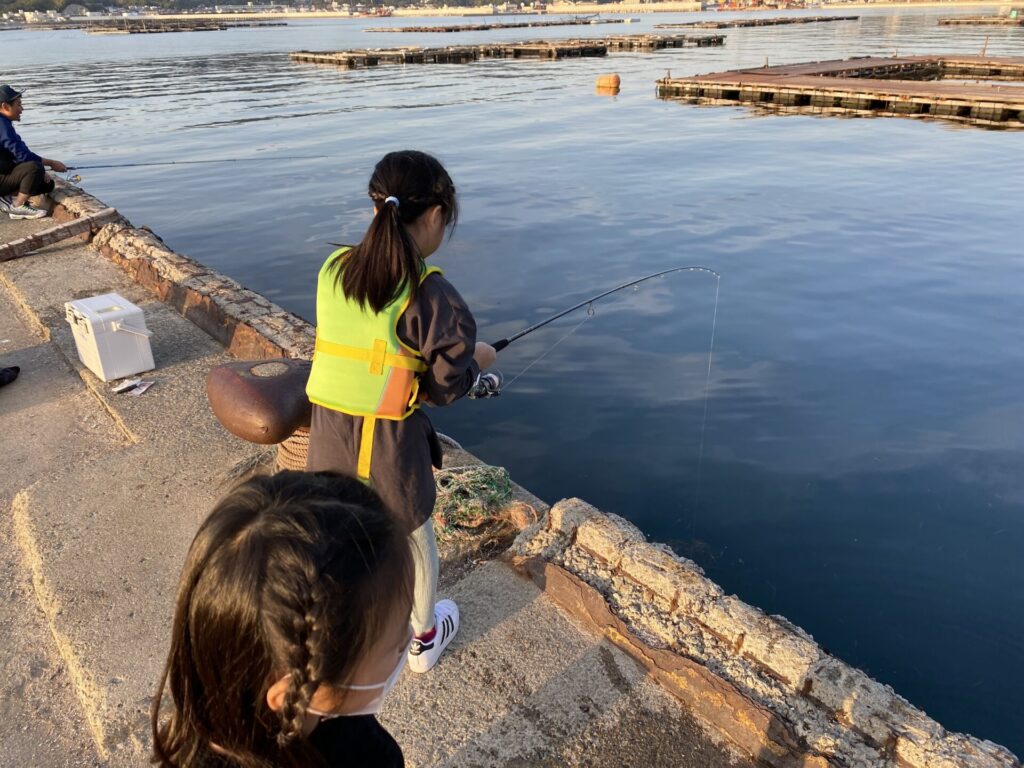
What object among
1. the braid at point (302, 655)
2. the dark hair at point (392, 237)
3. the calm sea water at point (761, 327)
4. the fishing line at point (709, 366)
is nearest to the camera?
the braid at point (302, 655)

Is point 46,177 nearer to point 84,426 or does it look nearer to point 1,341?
point 1,341

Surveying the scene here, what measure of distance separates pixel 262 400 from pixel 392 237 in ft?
4.60

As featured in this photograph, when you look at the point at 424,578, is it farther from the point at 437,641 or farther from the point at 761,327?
the point at 761,327

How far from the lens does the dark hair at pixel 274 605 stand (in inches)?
40.8

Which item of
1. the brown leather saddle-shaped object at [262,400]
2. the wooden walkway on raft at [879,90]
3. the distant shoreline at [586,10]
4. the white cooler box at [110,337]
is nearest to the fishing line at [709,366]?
the brown leather saddle-shaped object at [262,400]

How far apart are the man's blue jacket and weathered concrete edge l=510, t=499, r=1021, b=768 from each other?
10.6 metres

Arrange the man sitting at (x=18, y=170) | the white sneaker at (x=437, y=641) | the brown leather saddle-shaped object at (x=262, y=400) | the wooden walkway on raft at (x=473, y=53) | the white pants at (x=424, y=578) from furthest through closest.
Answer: the wooden walkway on raft at (x=473, y=53) → the man sitting at (x=18, y=170) → the brown leather saddle-shaped object at (x=262, y=400) → the white sneaker at (x=437, y=641) → the white pants at (x=424, y=578)

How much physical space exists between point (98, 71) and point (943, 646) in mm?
56772

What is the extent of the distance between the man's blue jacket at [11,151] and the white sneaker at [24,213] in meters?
0.55

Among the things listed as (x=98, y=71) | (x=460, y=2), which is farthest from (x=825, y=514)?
(x=460, y=2)

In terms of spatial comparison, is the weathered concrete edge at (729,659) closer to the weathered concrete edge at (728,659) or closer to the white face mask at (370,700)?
the weathered concrete edge at (728,659)

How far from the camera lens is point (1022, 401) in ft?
21.5

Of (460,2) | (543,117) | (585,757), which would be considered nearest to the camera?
(585,757)

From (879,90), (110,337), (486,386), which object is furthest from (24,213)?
(879,90)
